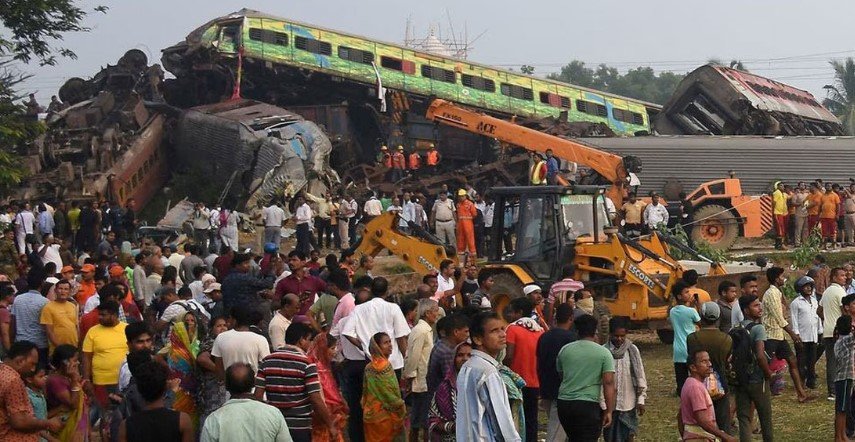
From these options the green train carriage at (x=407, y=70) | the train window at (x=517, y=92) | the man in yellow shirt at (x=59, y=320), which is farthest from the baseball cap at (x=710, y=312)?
the train window at (x=517, y=92)

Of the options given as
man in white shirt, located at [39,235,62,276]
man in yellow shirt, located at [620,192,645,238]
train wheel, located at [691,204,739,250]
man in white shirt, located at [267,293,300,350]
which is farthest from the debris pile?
man in white shirt, located at [267,293,300,350]

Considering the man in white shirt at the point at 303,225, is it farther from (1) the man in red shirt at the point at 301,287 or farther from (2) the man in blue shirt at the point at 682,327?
(2) the man in blue shirt at the point at 682,327

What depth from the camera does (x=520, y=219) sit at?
62.1 feet

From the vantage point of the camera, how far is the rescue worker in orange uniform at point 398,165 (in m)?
36.5

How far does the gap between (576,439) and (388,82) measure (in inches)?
1232

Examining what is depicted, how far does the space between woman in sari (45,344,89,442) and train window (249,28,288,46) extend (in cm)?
2900

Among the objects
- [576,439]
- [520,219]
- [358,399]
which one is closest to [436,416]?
[576,439]

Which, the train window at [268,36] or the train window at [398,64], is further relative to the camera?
the train window at [398,64]

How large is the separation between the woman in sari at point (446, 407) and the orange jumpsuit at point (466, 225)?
17.8 metres

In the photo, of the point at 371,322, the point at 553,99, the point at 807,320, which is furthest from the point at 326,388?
the point at 553,99

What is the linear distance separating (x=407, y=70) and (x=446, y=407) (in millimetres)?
32688

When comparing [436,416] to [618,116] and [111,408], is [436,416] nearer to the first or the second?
[111,408]

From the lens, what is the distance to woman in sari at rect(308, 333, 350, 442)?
394 inches

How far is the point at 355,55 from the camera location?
4056cm
